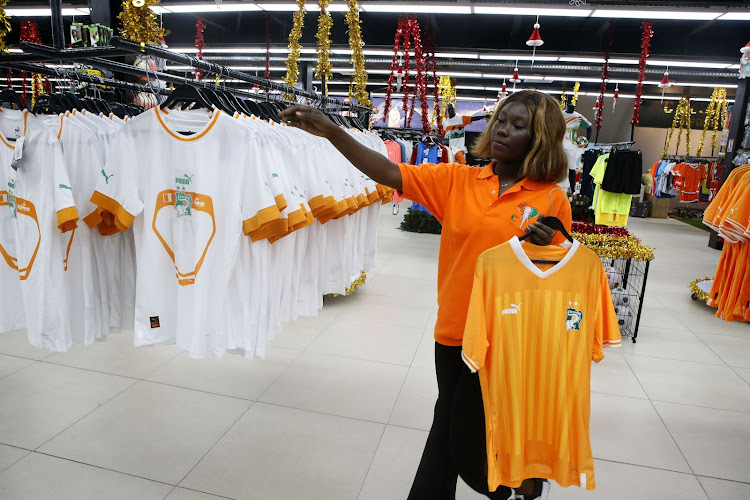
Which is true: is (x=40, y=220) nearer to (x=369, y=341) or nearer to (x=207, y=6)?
(x=369, y=341)

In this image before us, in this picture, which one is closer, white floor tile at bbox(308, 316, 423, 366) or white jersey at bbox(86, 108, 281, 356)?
white jersey at bbox(86, 108, 281, 356)

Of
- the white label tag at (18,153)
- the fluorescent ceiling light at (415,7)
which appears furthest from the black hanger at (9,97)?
the fluorescent ceiling light at (415,7)

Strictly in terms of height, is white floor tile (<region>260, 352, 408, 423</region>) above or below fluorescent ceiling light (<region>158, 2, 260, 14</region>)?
below

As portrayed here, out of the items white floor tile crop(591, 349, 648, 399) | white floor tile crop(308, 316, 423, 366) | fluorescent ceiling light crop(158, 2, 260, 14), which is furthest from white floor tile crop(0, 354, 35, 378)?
fluorescent ceiling light crop(158, 2, 260, 14)

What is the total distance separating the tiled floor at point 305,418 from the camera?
7.42 ft

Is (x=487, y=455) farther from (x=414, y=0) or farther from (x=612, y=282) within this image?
(x=414, y=0)

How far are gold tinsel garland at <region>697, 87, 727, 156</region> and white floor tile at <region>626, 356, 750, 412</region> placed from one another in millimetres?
12200

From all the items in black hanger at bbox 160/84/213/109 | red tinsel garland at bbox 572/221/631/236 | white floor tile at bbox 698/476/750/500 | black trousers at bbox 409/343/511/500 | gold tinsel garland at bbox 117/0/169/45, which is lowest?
white floor tile at bbox 698/476/750/500

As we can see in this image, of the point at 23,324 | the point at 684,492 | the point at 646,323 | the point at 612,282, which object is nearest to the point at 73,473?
the point at 23,324

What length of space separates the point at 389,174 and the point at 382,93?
16.8 m

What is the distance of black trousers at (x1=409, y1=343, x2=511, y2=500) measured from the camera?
5.51 feet

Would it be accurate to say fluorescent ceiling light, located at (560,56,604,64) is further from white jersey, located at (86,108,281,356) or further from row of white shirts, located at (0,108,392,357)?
white jersey, located at (86,108,281,356)

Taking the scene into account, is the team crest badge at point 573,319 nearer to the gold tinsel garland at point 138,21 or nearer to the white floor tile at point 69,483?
the white floor tile at point 69,483

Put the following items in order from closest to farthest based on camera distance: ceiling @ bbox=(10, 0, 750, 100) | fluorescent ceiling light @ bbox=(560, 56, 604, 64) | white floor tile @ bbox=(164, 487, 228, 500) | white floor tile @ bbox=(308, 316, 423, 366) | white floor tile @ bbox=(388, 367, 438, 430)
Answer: white floor tile @ bbox=(164, 487, 228, 500) < white floor tile @ bbox=(388, 367, 438, 430) < white floor tile @ bbox=(308, 316, 423, 366) < ceiling @ bbox=(10, 0, 750, 100) < fluorescent ceiling light @ bbox=(560, 56, 604, 64)
